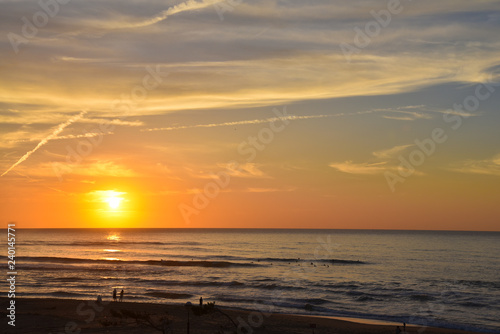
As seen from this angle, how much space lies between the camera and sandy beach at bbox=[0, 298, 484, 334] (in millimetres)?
28125

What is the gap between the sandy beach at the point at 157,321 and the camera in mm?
28125

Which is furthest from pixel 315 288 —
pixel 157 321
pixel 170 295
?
pixel 157 321

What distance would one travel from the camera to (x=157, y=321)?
30.8 m

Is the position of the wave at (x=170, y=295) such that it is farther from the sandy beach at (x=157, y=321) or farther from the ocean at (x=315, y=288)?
the sandy beach at (x=157, y=321)

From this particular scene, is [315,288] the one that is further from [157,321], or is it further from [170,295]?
[157,321]

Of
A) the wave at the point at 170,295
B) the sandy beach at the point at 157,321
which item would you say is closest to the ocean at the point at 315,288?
the wave at the point at 170,295

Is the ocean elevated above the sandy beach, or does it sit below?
above

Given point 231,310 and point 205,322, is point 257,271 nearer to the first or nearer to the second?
point 231,310

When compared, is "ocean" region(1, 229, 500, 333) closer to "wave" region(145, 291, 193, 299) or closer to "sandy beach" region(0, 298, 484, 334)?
"wave" region(145, 291, 193, 299)

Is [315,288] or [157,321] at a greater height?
[315,288]

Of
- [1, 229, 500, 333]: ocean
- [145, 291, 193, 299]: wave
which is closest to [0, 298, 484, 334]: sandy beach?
[1, 229, 500, 333]: ocean

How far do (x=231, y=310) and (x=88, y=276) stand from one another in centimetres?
2878

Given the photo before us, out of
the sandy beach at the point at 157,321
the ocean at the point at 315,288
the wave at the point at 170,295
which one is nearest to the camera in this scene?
the sandy beach at the point at 157,321

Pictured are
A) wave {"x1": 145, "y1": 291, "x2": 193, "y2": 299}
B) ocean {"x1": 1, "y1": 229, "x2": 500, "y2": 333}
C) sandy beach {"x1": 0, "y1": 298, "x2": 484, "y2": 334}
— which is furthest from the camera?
wave {"x1": 145, "y1": 291, "x2": 193, "y2": 299}
